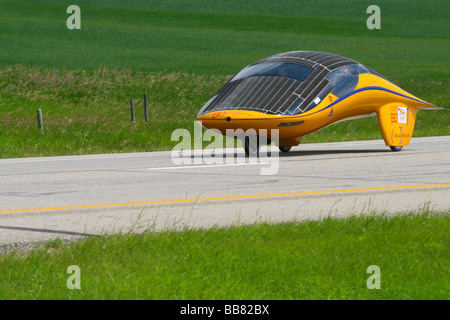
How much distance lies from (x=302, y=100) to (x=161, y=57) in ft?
106

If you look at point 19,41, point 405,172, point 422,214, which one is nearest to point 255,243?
point 422,214

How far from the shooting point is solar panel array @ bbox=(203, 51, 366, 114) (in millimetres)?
13117

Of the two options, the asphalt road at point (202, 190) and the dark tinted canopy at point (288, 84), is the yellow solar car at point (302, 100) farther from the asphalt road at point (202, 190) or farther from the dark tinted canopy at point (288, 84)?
Answer: the asphalt road at point (202, 190)

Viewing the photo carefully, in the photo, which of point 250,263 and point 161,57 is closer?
point 250,263

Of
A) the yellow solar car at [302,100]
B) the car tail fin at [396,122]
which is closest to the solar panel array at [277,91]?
the yellow solar car at [302,100]

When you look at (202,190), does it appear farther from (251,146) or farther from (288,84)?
(251,146)

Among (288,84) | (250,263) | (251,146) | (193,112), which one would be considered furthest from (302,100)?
(193,112)

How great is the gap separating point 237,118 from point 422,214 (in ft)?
17.1

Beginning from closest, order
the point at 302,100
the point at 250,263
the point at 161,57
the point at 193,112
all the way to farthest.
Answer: the point at 250,263, the point at 302,100, the point at 193,112, the point at 161,57

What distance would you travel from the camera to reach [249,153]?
47.6ft

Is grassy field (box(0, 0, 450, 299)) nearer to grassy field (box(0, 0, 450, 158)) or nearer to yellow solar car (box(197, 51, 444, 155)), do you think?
grassy field (box(0, 0, 450, 158))

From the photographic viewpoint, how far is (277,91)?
13320 millimetres

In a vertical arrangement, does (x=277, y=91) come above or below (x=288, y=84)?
below
